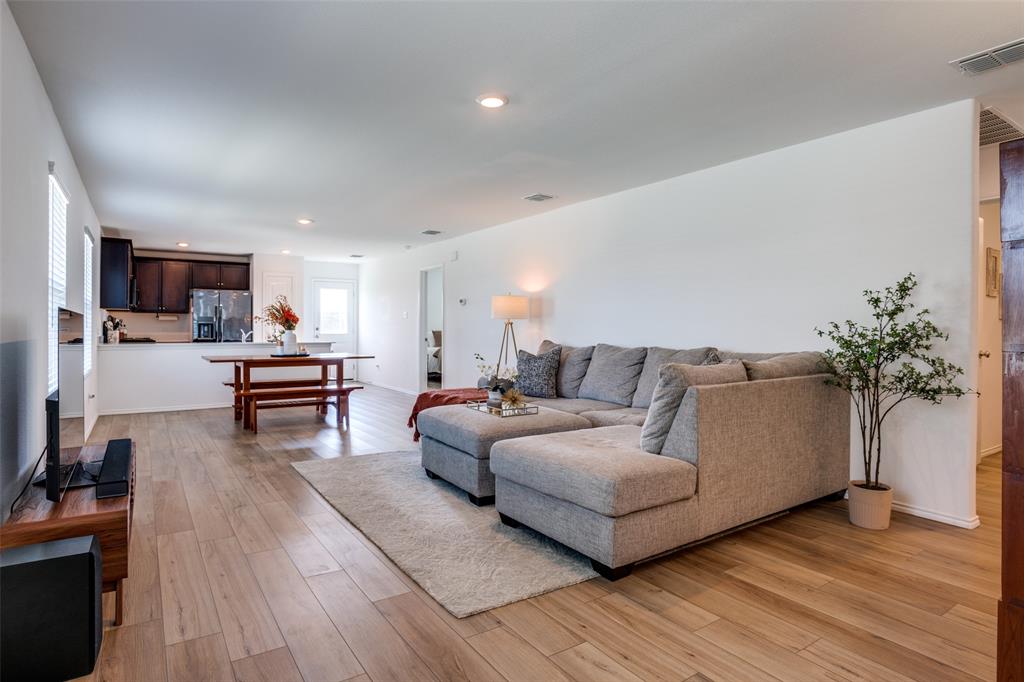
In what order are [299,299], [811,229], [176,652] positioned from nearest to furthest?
[176,652], [811,229], [299,299]

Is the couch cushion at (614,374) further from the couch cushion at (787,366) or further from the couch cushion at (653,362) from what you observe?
the couch cushion at (787,366)

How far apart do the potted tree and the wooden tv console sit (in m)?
3.56

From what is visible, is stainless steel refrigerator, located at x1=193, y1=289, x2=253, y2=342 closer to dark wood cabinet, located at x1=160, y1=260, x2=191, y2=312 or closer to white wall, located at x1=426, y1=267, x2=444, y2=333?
dark wood cabinet, located at x1=160, y1=260, x2=191, y2=312

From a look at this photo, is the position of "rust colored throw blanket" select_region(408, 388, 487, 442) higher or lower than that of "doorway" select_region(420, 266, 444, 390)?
lower

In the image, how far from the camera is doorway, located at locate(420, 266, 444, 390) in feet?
28.9

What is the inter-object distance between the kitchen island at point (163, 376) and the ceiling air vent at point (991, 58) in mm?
Result: 7610

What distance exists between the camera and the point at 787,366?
331cm

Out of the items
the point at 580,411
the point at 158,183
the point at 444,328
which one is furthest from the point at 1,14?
the point at 444,328

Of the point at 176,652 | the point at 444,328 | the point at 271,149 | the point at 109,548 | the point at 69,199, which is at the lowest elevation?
the point at 176,652

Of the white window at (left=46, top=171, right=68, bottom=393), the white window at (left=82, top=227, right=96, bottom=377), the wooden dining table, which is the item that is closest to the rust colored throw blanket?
the wooden dining table

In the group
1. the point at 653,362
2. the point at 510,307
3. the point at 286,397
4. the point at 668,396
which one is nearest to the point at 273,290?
the point at 286,397

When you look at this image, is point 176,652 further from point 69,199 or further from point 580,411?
point 69,199

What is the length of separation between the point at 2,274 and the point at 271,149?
7.18ft

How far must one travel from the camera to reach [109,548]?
198cm
